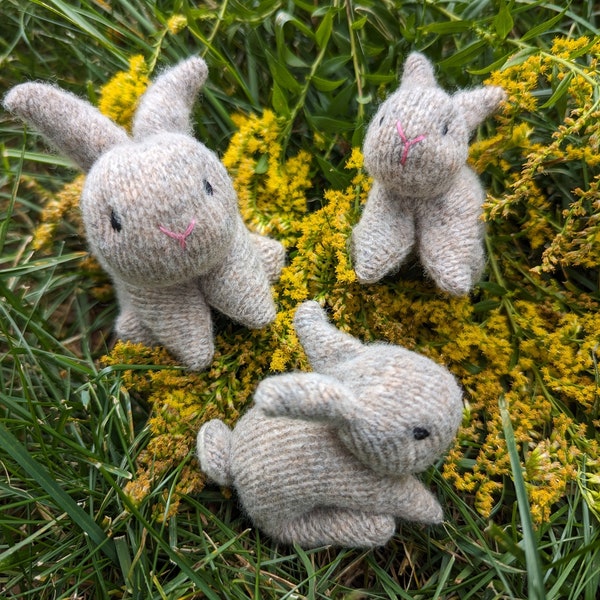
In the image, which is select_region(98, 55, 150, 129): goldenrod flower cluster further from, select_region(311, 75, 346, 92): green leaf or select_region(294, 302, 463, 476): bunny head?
select_region(294, 302, 463, 476): bunny head

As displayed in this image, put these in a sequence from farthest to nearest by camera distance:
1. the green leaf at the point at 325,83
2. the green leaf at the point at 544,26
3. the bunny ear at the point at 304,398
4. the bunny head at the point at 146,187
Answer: the green leaf at the point at 325,83
the green leaf at the point at 544,26
the bunny head at the point at 146,187
the bunny ear at the point at 304,398

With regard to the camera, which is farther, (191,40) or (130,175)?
(191,40)

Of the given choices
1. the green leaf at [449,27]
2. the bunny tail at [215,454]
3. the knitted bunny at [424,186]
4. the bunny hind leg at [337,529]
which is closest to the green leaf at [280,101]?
the knitted bunny at [424,186]

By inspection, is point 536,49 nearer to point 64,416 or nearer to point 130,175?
point 130,175

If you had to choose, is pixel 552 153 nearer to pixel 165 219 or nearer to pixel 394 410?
pixel 394 410

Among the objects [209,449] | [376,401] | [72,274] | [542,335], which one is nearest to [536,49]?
[542,335]

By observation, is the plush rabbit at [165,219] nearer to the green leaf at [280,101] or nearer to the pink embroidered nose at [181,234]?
the pink embroidered nose at [181,234]

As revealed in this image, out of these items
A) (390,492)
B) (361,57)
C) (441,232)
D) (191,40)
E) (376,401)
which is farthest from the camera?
(191,40)
